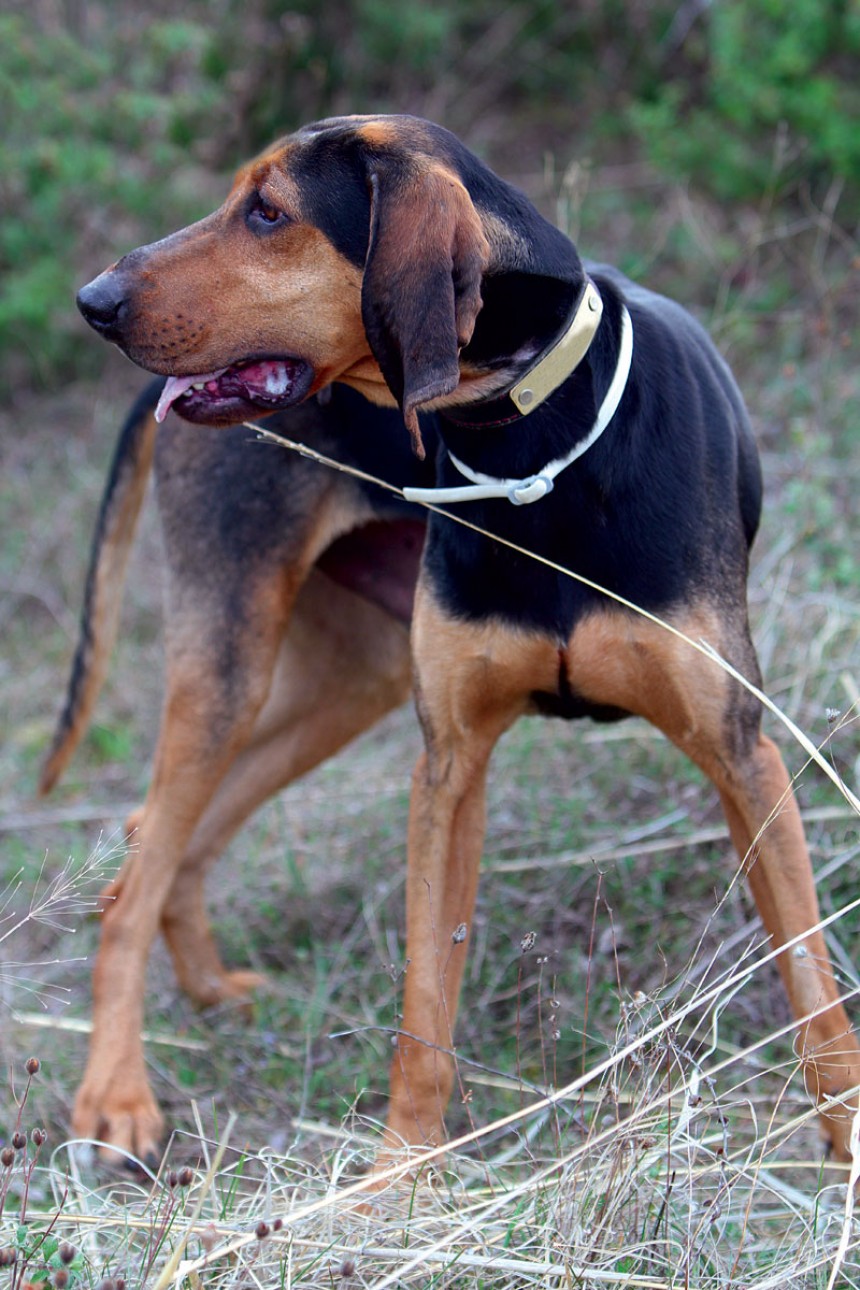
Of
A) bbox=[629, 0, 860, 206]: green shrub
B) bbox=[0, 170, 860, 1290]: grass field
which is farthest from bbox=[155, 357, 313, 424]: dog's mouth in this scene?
bbox=[629, 0, 860, 206]: green shrub

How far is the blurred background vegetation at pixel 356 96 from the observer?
7.71m

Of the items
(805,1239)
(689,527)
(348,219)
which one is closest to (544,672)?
(689,527)

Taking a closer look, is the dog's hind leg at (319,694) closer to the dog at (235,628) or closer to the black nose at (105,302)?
the dog at (235,628)

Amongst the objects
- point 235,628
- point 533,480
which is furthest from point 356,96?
point 533,480

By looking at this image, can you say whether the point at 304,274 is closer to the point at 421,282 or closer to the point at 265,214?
the point at 265,214

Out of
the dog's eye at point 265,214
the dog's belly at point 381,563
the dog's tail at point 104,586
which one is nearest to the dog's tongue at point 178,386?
the dog's eye at point 265,214

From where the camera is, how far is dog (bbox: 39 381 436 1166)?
4102 mm

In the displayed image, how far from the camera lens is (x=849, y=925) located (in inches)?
166

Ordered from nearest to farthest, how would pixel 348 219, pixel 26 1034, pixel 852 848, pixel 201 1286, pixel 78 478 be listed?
pixel 201 1286, pixel 348 219, pixel 852 848, pixel 26 1034, pixel 78 478

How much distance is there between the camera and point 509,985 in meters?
4.46

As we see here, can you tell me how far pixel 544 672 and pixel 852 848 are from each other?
1331 mm

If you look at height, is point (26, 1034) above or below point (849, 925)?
below

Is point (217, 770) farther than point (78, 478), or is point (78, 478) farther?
point (78, 478)

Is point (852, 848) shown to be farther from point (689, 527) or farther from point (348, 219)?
point (348, 219)
